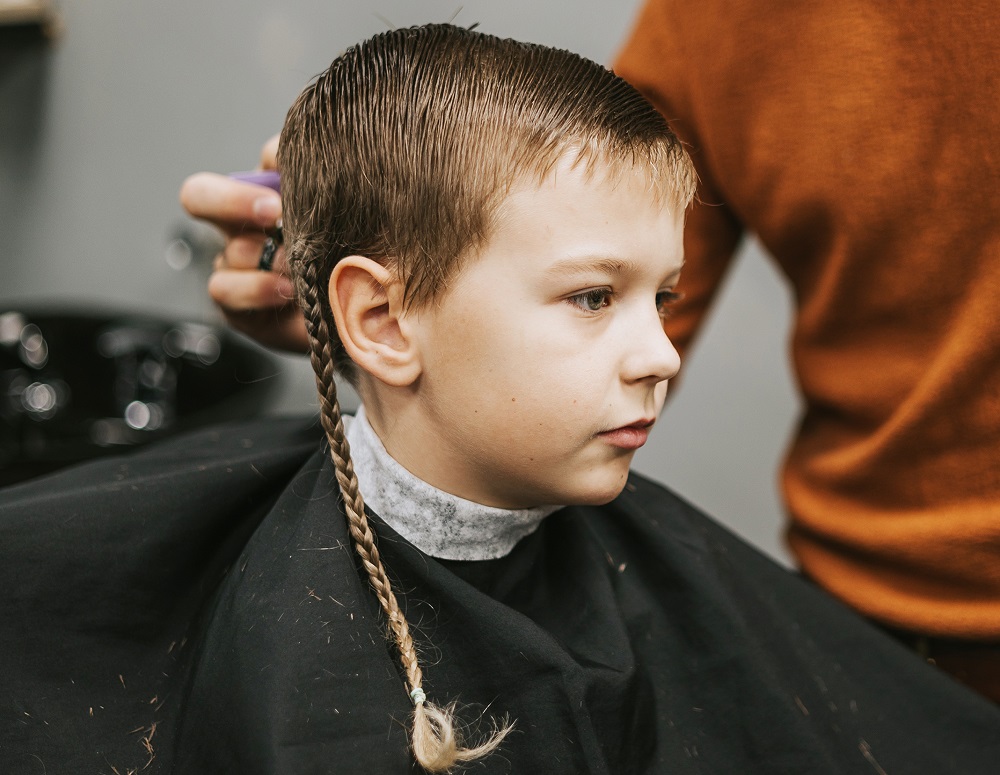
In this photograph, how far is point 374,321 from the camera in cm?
69

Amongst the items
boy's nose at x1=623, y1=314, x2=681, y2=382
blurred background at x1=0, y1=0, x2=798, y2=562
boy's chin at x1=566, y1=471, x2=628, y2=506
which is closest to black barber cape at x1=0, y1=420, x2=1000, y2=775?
boy's chin at x1=566, y1=471, x2=628, y2=506

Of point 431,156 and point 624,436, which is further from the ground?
point 431,156

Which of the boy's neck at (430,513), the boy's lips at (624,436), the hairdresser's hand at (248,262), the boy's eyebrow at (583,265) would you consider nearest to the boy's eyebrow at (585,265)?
the boy's eyebrow at (583,265)

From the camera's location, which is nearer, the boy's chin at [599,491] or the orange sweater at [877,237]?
the boy's chin at [599,491]

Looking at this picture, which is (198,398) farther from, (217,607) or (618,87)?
(618,87)

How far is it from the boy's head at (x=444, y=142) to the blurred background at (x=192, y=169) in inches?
41.7

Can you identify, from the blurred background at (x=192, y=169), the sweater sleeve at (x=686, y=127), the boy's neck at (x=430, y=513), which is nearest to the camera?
the boy's neck at (x=430, y=513)

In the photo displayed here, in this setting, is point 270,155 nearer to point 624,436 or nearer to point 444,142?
point 444,142

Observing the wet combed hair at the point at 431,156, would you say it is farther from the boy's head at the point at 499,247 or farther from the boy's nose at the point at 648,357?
the boy's nose at the point at 648,357

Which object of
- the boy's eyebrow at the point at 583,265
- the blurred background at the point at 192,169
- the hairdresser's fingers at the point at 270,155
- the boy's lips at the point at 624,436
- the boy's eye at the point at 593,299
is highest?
the boy's eyebrow at the point at 583,265

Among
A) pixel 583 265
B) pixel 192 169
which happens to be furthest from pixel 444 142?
pixel 192 169

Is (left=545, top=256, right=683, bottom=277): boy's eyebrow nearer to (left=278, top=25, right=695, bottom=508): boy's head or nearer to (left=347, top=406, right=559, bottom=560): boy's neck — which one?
(left=278, top=25, right=695, bottom=508): boy's head

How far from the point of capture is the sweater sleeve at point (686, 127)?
969 millimetres

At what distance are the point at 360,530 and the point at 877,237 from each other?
2.01 ft
